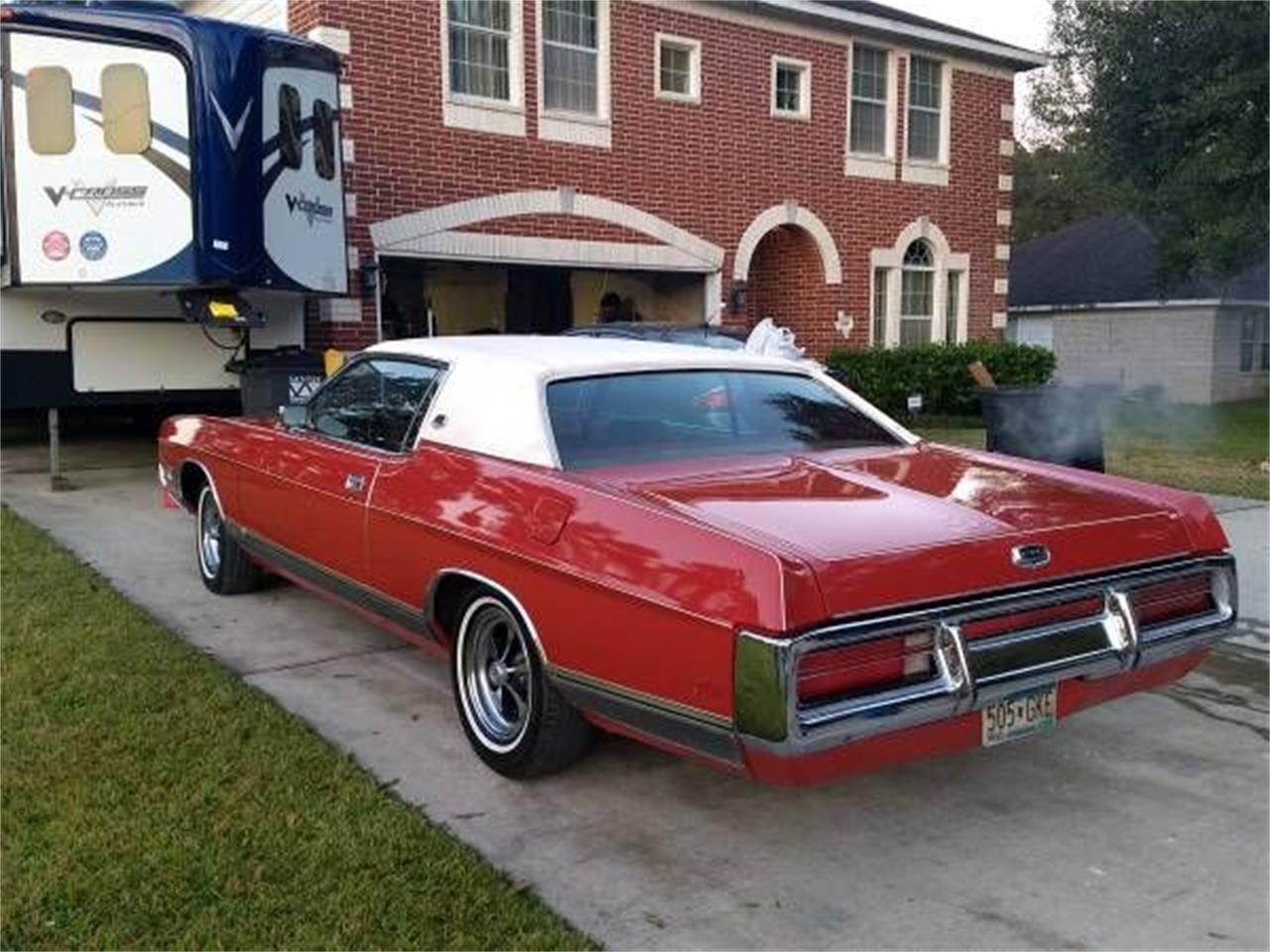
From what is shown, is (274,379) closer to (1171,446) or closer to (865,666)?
(865,666)

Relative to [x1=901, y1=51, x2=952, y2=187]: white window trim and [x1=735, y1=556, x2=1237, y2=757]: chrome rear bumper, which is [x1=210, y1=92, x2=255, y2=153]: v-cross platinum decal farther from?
[x1=901, y1=51, x2=952, y2=187]: white window trim

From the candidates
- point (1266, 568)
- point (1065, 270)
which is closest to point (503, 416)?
point (1266, 568)

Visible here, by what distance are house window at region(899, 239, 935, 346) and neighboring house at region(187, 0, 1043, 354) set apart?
1.4 inches

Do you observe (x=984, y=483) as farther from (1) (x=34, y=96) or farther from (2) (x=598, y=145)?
(2) (x=598, y=145)

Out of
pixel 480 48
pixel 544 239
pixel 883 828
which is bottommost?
pixel 883 828

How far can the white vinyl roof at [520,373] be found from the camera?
401 centimetres

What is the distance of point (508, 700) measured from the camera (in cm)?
403

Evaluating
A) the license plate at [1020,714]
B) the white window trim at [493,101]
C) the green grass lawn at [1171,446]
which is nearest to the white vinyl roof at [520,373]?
the license plate at [1020,714]

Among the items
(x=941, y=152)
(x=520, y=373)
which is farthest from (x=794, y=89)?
(x=520, y=373)

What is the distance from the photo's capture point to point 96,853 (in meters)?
3.26

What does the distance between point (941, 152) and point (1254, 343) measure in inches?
570

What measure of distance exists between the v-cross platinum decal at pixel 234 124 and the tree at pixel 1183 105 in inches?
519

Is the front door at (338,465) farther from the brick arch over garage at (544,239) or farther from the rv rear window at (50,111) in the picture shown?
the brick arch over garage at (544,239)

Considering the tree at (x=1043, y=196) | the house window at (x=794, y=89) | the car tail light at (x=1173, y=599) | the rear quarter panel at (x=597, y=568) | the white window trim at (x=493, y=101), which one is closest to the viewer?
the rear quarter panel at (x=597, y=568)
